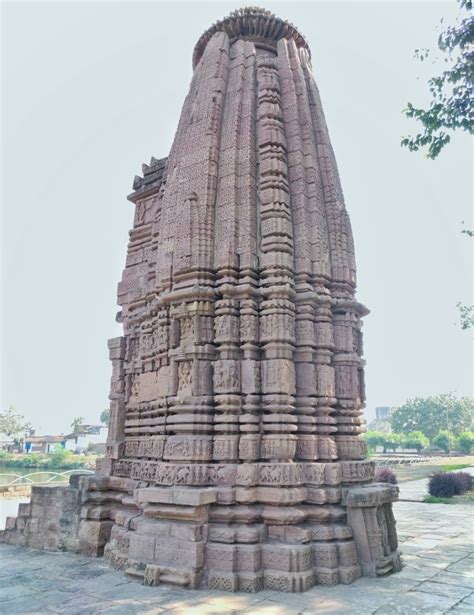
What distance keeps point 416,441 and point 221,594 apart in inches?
2522

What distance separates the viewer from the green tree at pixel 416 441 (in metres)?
62.5

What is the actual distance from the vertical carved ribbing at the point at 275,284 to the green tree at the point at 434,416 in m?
69.6

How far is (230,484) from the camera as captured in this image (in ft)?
19.0

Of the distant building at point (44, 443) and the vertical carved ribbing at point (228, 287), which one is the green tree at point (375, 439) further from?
the vertical carved ribbing at point (228, 287)

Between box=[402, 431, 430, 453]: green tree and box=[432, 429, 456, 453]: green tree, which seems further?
box=[402, 431, 430, 453]: green tree

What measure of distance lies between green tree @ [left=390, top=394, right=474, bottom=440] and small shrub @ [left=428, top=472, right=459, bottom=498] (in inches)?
2312

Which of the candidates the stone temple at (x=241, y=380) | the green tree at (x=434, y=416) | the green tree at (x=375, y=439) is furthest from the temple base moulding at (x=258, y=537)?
the green tree at (x=434, y=416)

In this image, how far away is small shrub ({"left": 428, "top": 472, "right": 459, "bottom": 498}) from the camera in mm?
14711

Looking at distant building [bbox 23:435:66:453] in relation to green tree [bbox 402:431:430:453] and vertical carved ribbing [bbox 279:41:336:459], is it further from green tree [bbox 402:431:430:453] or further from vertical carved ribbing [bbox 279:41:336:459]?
vertical carved ribbing [bbox 279:41:336:459]

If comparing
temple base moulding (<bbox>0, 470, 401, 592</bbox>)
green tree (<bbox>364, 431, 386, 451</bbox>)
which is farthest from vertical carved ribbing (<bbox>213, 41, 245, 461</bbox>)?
green tree (<bbox>364, 431, 386, 451</bbox>)

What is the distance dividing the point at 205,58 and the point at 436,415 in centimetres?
6997

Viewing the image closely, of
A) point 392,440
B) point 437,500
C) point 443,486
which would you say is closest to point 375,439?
point 392,440

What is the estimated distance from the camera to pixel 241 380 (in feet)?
20.7

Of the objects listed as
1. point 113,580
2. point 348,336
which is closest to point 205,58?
A: point 348,336
